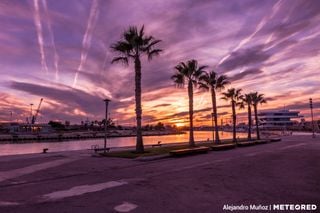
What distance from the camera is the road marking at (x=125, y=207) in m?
7.67

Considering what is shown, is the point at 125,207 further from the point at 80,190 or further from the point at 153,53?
the point at 153,53

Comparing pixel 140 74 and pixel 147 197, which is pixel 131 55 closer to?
pixel 140 74

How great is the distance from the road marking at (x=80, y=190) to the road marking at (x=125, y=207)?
7.56 ft

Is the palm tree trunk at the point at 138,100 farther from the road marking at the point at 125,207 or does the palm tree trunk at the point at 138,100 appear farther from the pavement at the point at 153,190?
the road marking at the point at 125,207

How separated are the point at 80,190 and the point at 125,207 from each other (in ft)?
10.1

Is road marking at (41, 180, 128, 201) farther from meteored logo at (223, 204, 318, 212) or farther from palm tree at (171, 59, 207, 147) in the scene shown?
palm tree at (171, 59, 207, 147)

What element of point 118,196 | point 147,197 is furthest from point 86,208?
point 147,197

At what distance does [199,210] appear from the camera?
7648 millimetres

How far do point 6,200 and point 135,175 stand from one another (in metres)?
6.10

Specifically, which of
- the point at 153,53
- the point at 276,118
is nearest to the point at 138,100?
the point at 153,53

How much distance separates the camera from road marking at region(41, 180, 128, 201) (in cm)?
936

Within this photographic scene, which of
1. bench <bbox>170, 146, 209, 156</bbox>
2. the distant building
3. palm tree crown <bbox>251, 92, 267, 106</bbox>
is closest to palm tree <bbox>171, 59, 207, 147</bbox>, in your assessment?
bench <bbox>170, 146, 209, 156</bbox>

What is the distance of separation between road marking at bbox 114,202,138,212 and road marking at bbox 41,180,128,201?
7.56 feet

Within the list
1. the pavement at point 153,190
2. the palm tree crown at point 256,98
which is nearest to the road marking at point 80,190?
the pavement at point 153,190
